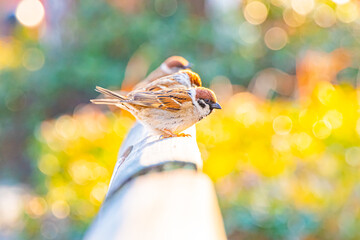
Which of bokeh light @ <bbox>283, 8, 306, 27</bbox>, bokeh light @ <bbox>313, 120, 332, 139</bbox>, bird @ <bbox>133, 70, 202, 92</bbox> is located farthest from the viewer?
bokeh light @ <bbox>283, 8, 306, 27</bbox>

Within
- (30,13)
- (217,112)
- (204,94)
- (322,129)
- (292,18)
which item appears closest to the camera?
(204,94)

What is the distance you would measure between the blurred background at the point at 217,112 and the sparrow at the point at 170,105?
2.47 ft

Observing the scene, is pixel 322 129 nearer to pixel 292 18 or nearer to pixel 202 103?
pixel 202 103

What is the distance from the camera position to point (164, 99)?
93.8 inches

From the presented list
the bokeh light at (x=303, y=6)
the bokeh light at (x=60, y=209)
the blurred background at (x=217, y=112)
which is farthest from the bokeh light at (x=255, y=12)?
the bokeh light at (x=60, y=209)

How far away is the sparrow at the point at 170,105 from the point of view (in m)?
2.27

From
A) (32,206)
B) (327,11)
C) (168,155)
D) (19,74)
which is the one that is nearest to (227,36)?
(327,11)

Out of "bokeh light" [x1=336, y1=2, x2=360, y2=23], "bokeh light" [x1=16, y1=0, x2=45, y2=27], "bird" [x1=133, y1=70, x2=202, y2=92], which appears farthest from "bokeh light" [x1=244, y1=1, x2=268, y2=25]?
"bird" [x1=133, y1=70, x2=202, y2=92]

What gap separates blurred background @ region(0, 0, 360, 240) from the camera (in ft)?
9.61

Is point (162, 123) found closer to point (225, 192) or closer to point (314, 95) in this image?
point (225, 192)

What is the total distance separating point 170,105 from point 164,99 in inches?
1.5

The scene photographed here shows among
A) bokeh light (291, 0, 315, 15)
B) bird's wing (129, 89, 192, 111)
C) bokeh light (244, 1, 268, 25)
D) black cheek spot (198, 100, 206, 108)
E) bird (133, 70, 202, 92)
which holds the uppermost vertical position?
bokeh light (244, 1, 268, 25)

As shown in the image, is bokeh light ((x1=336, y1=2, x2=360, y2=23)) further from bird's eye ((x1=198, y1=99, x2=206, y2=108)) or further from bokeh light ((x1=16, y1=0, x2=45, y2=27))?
bird's eye ((x1=198, y1=99, x2=206, y2=108))

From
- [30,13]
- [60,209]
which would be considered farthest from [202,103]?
[30,13]
